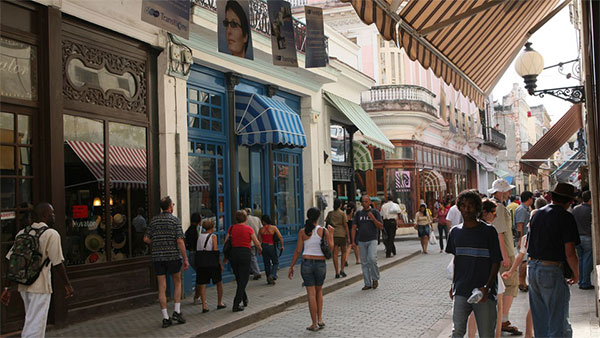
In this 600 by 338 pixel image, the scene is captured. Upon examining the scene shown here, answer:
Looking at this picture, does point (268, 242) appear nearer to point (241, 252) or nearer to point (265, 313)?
point (241, 252)

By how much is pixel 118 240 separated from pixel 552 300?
699 centimetres

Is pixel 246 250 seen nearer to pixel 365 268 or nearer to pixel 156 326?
pixel 156 326

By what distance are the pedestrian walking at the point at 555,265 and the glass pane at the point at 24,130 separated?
6.73m

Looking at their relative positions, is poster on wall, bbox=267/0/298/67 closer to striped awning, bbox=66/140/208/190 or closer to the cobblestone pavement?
striped awning, bbox=66/140/208/190

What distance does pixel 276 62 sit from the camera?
372 inches

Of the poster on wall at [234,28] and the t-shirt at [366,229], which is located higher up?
the poster on wall at [234,28]

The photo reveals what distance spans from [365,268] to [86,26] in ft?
22.4

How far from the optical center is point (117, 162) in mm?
10125

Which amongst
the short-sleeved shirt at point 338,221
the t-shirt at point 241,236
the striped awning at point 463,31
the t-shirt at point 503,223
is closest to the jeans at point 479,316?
the t-shirt at point 503,223

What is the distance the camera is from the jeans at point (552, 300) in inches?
223

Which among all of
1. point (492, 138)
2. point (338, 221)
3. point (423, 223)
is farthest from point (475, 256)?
point (492, 138)

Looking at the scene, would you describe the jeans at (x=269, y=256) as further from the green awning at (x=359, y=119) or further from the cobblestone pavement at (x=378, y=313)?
the green awning at (x=359, y=119)

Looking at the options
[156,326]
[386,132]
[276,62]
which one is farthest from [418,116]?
[156,326]

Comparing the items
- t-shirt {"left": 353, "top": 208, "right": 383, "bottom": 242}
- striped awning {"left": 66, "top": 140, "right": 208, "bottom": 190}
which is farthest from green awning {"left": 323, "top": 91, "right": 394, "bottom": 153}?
striped awning {"left": 66, "top": 140, "right": 208, "bottom": 190}
